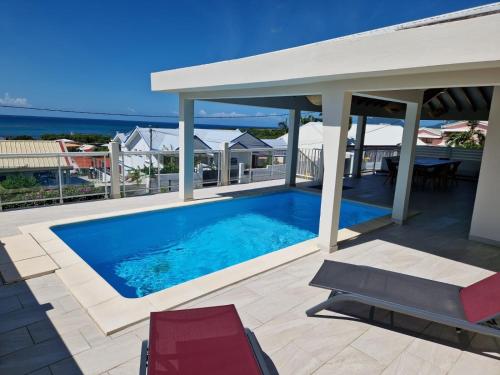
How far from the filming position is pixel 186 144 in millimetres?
9102

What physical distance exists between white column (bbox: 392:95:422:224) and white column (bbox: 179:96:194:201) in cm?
567

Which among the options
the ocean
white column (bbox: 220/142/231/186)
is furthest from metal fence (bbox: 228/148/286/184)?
the ocean

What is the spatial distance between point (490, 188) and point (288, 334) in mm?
A: 5756

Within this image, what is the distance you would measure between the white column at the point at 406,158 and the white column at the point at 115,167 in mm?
7737

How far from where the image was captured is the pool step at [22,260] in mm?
4543

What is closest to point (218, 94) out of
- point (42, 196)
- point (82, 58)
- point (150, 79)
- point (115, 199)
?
point (150, 79)

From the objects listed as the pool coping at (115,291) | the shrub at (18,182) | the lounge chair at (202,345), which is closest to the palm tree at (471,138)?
the pool coping at (115,291)

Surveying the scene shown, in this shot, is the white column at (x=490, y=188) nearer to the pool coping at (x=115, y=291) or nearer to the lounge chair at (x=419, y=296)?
the pool coping at (x=115, y=291)

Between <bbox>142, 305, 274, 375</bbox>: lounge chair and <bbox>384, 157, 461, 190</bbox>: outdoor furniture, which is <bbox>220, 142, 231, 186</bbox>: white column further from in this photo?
<bbox>142, 305, 274, 375</bbox>: lounge chair

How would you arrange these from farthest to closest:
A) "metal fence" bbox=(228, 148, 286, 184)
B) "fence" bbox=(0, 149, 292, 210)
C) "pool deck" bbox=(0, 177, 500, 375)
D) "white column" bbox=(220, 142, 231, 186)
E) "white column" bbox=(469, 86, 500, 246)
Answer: "metal fence" bbox=(228, 148, 286, 184)
"white column" bbox=(220, 142, 231, 186)
"fence" bbox=(0, 149, 292, 210)
"white column" bbox=(469, 86, 500, 246)
"pool deck" bbox=(0, 177, 500, 375)

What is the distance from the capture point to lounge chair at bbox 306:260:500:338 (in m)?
3.09

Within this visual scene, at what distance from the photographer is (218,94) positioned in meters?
8.15

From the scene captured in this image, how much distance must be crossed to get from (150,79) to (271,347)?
26.0 feet

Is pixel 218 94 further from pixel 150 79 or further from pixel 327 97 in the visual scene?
pixel 327 97
